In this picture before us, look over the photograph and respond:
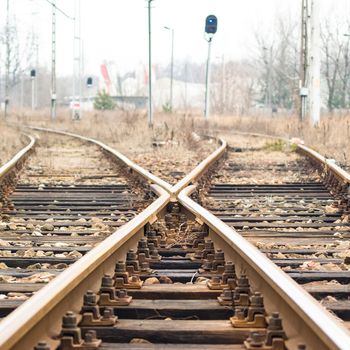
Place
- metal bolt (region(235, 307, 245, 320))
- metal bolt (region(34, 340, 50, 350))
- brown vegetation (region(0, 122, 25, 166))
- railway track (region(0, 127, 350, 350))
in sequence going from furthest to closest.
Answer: brown vegetation (region(0, 122, 25, 166)), metal bolt (region(235, 307, 245, 320)), railway track (region(0, 127, 350, 350)), metal bolt (region(34, 340, 50, 350))

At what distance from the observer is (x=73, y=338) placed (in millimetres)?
3139

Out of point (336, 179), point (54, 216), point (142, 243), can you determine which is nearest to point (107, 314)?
point (142, 243)

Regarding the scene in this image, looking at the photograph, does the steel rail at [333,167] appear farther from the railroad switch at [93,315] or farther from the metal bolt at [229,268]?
the railroad switch at [93,315]

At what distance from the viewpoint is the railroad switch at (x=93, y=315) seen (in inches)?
136

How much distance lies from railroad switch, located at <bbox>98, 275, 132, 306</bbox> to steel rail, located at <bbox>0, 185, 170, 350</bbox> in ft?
0.29

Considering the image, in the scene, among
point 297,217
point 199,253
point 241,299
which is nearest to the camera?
point 241,299

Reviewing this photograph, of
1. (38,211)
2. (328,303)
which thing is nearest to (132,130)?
(38,211)

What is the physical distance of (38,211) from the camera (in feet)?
26.1

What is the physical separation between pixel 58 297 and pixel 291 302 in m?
0.95

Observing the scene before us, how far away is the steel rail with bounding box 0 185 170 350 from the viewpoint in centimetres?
289

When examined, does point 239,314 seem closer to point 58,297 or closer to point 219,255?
point 58,297

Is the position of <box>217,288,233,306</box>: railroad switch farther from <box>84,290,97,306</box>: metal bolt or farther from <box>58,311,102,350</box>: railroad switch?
<box>58,311,102,350</box>: railroad switch

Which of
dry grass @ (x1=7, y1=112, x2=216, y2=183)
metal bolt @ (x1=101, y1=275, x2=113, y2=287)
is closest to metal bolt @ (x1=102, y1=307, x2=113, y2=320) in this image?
metal bolt @ (x1=101, y1=275, x2=113, y2=287)

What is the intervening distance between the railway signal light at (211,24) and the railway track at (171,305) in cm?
2338
